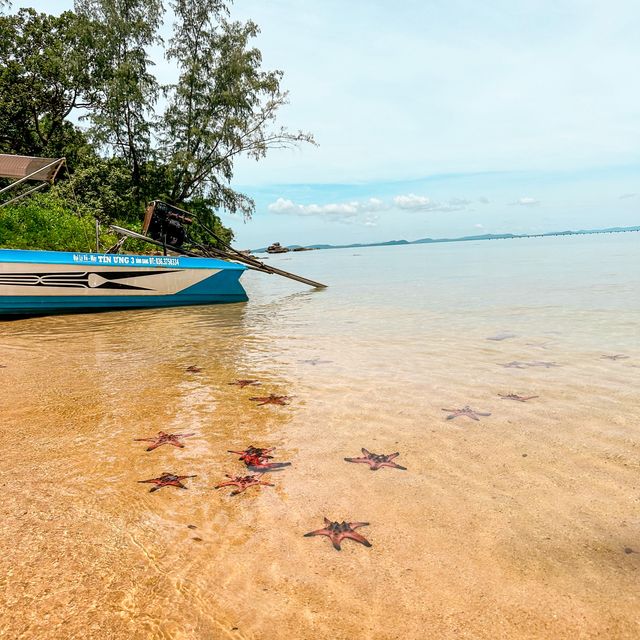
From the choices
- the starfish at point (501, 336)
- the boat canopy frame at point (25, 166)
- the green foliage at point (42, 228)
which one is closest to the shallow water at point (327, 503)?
the starfish at point (501, 336)

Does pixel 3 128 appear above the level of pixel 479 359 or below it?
above

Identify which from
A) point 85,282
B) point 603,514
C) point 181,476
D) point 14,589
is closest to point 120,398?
point 181,476

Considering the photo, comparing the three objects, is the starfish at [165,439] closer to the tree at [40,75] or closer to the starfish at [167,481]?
the starfish at [167,481]

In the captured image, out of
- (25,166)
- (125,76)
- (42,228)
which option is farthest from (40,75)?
(25,166)

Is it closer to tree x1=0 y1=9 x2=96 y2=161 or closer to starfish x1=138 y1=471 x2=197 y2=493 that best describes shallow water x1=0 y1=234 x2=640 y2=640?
starfish x1=138 y1=471 x2=197 y2=493

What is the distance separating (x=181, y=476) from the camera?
3.38 m

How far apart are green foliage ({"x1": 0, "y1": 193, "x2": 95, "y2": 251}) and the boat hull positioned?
14.5 ft

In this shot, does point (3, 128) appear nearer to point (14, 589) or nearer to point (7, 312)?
point (7, 312)

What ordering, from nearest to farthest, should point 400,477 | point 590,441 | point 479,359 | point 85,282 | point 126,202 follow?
point 400,477, point 590,441, point 479,359, point 85,282, point 126,202

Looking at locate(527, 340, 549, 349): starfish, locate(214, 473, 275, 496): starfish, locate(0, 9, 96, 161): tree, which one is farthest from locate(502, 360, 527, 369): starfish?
locate(0, 9, 96, 161): tree

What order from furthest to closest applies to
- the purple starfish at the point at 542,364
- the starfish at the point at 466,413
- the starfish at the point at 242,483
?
1. the purple starfish at the point at 542,364
2. the starfish at the point at 466,413
3. the starfish at the point at 242,483

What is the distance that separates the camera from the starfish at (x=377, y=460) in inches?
139

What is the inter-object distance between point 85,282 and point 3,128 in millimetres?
23287

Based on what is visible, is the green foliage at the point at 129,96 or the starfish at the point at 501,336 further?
the green foliage at the point at 129,96
